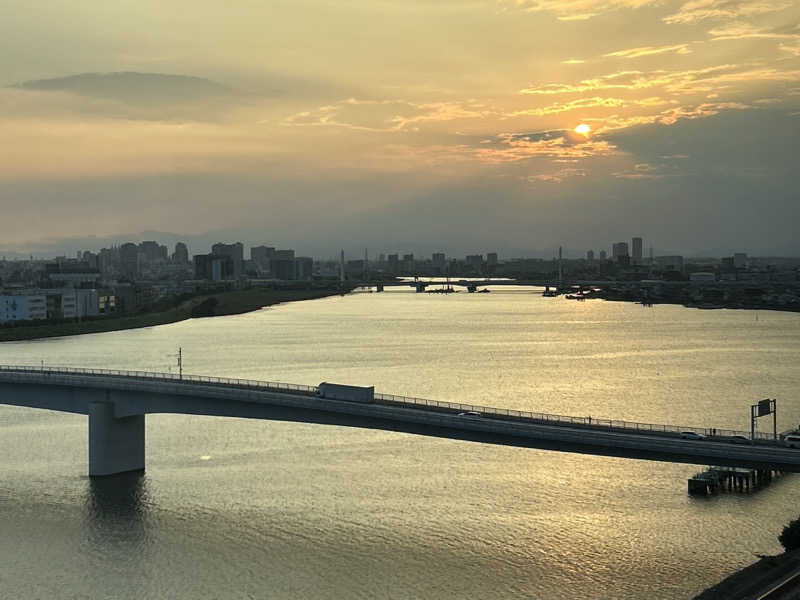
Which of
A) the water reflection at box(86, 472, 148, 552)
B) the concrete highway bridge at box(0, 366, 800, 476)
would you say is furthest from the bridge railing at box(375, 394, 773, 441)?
the water reflection at box(86, 472, 148, 552)

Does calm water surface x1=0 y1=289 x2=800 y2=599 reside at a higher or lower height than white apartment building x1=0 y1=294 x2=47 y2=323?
lower

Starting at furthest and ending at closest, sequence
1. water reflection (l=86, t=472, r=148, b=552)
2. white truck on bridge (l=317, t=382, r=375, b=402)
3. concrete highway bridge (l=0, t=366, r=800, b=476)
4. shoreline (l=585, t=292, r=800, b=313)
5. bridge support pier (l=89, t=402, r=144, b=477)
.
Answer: shoreline (l=585, t=292, r=800, b=313)
bridge support pier (l=89, t=402, r=144, b=477)
white truck on bridge (l=317, t=382, r=375, b=402)
water reflection (l=86, t=472, r=148, b=552)
concrete highway bridge (l=0, t=366, r=800, b=476)

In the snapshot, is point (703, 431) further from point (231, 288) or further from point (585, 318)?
point (231, 288)

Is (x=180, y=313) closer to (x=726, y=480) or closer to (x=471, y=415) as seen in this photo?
(x=726, y=480)

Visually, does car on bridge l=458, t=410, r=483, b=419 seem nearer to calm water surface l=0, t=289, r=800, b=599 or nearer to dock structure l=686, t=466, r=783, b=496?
calm water surface l=0, t=289, r=800, b=599

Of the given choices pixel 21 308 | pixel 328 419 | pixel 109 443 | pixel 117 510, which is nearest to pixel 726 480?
pixel 328 419

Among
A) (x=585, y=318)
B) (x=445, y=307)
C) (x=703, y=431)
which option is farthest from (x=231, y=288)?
(x=703, y=431)
